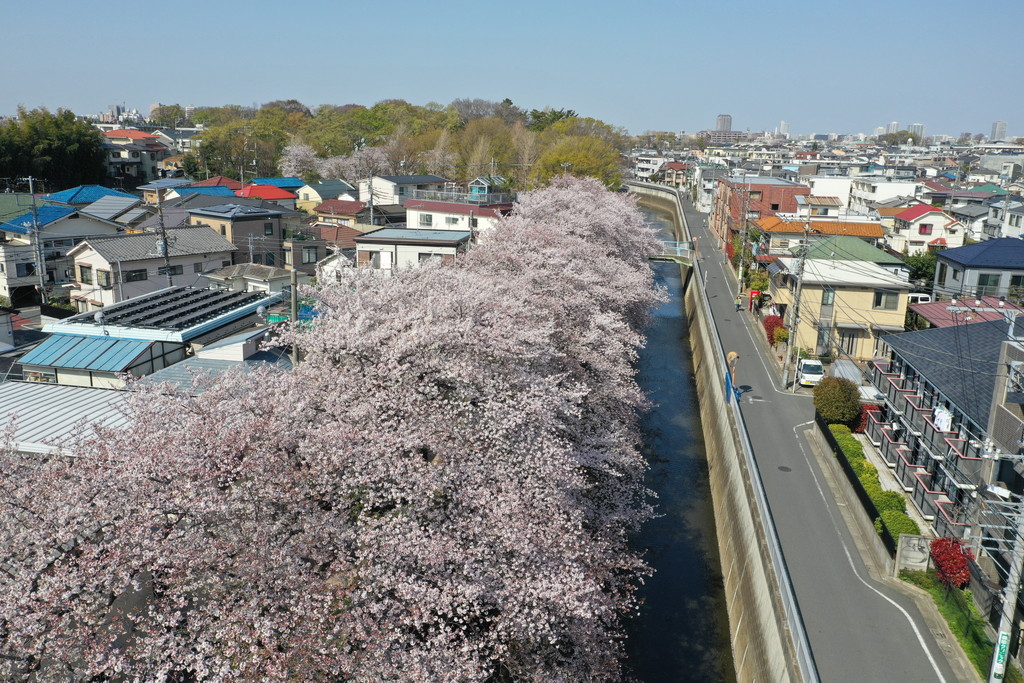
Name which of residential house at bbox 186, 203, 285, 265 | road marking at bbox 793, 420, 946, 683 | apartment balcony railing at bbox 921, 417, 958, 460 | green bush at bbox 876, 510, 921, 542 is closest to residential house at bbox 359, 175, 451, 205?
residential house at bbox 186, 203, 285, 265

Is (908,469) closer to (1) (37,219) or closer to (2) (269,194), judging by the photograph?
(1) (37,219)

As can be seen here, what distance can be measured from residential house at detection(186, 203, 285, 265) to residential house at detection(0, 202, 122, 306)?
19.8 feet

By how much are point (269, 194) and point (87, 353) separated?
45.1m

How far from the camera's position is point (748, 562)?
16.3 m

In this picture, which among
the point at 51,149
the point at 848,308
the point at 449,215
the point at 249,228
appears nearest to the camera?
the point at 848,308

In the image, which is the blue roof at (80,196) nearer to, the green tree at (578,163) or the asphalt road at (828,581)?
the green tree at (578,163)

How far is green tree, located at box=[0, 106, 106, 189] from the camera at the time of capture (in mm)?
65481

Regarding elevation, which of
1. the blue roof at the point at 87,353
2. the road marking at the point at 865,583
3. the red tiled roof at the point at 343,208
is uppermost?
the red tiled roof at the point at 343,208

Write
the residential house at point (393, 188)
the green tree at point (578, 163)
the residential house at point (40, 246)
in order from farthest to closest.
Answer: the green tree at point (578, 163)
the residential house at point (393, 188)
the residential house at point (40, 246)

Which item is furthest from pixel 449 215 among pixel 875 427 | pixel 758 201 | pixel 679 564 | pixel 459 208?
pixel 679 564

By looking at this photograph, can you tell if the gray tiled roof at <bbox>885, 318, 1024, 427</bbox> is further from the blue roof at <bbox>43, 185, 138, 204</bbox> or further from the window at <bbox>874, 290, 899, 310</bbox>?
the blue roof at <bbox>43, 185, 138, 204</bbox>

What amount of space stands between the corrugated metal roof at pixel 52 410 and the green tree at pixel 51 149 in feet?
207

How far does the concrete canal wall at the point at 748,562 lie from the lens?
12.6 metres

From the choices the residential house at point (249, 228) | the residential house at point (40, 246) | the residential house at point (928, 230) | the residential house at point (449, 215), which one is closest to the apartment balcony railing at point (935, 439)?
the residential house at point (449, 215)
